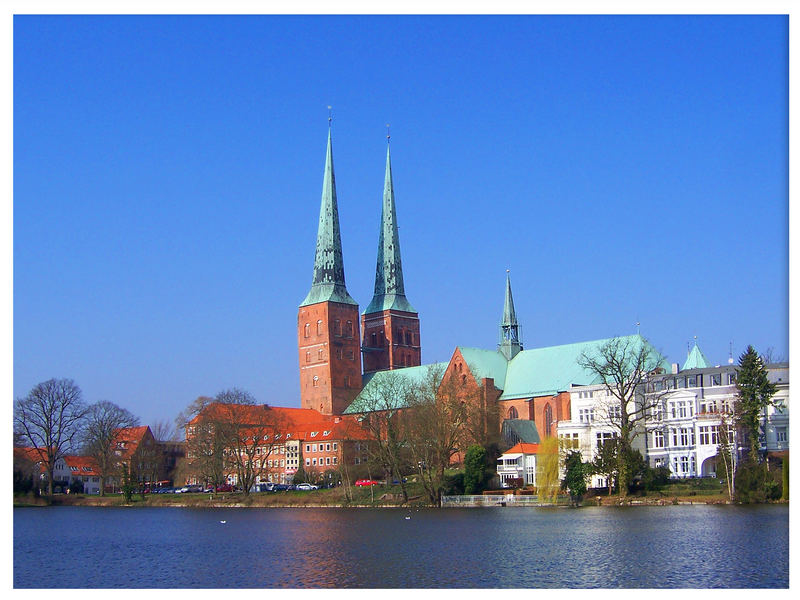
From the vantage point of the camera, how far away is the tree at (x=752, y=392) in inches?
2424

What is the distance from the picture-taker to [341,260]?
122 m

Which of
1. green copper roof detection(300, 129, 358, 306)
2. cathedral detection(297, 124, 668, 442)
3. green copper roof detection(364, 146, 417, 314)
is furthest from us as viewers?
green copper roof detection(364, 146, 417, 314)

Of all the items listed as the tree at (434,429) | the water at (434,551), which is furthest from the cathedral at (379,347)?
the water at (434,551)

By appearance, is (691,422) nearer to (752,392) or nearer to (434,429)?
(752,392)

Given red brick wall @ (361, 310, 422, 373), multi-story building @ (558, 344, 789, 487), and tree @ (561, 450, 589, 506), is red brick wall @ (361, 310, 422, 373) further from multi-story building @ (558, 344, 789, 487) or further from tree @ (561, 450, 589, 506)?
tree @ (561, 450, 589, 506)

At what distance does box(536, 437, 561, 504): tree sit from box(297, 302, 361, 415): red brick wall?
5744cm

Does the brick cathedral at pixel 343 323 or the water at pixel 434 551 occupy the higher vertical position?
the brick cathedral at pixel 343 323

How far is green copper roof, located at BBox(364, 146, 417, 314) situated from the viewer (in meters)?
125

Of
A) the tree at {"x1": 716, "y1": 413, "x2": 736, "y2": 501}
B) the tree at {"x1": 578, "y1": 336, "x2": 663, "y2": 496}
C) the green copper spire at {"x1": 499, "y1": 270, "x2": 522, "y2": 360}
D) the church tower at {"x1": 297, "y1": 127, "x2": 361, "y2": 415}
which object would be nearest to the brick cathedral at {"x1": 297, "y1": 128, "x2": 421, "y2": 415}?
the church tower at {"x1": 297, "y1": 127, "x2": 361, "y2": 415}

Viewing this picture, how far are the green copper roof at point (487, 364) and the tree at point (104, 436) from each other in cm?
3348

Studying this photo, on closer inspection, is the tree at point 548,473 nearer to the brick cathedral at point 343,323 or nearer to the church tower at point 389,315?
the brick cathedral at point 343,323
